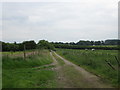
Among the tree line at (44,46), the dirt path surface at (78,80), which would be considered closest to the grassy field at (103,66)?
the dirt path surface at (78,80)

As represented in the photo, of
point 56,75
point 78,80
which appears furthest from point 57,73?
point 78,80

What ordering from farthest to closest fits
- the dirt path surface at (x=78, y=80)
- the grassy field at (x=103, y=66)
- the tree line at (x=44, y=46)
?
the tree line at (x=44, y=46) < the grassy field at (x=103, y=66) < the dirt path surface at (x=78, y=80)

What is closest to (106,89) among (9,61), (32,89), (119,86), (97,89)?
(97,89)

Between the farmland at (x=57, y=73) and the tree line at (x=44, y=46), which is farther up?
the tree line at (x=44, y=46)

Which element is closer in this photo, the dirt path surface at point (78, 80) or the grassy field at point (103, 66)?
the dirt path surface at point (78, 80)

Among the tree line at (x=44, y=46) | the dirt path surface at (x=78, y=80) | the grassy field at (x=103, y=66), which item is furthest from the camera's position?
the tree line at (x=44, y=46)

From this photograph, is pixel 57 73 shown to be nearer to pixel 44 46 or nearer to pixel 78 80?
pixel 78 80

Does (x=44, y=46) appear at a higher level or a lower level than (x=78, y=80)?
higher

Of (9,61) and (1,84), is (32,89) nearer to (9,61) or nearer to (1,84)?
(1,84)

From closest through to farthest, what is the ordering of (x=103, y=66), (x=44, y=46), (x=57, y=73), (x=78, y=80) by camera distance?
(x=78, y=80)
(x=57, y=73)
(x=103, y=66)
(x=44, y=46)

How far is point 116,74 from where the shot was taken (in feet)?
36.9

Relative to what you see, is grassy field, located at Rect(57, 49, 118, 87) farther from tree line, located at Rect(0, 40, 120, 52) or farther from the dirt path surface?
tree line, located at Rect(0, 40, 120, 52)

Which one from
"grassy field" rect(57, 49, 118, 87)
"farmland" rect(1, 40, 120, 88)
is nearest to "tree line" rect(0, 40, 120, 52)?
"grassy field" rect(57, 49, 118, 87)

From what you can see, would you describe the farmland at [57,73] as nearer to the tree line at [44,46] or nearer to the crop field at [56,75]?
the crop field at [56,75]
